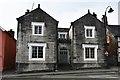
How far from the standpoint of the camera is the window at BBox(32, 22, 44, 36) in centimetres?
2765

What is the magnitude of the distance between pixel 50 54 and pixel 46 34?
2.58 m

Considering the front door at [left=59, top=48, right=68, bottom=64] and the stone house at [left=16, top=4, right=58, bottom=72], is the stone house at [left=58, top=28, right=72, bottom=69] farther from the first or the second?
the stone house at [left=16, top=4, right=58, bottom=72]

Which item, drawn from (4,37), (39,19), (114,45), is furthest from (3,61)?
(114,45)

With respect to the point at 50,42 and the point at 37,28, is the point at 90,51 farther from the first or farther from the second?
the point at 37,28

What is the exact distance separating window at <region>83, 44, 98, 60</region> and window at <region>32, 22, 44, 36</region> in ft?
20.0

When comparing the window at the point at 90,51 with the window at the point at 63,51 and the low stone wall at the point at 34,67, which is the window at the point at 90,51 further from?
the low stone wall at the point at 34,67

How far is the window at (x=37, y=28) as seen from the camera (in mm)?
27648

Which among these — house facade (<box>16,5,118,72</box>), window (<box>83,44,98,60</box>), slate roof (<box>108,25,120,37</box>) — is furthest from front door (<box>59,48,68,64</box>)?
slate roof (<box>108,25,120,37</box>)

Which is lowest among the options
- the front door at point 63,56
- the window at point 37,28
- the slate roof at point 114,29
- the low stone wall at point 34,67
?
the low stone wall at point 34,67

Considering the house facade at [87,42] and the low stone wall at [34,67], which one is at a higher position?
the house facade at [87,42]

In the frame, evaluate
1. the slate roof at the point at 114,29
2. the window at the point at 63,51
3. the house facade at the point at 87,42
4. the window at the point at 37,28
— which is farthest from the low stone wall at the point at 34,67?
the slate roof at the point at 114,29

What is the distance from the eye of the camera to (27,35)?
2736cm

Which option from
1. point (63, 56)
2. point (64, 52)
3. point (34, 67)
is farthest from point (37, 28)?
point (63, 56)

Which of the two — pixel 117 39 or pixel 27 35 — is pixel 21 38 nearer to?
pixel 27 35
